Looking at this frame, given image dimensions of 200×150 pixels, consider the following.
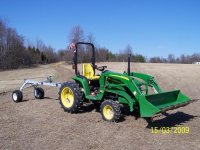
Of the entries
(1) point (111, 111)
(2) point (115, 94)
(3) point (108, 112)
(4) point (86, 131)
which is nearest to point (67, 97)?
(2) point (115, 94)

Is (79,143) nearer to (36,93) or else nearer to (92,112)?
(92,112)

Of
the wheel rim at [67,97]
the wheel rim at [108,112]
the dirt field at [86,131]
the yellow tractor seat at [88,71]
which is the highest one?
the yellow tractor seat at [88,71]

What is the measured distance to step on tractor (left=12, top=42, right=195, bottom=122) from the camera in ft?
26.9

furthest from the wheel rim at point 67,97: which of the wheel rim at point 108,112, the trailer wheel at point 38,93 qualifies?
the trailer wheel at point 38,93

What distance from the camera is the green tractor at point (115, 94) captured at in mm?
8203

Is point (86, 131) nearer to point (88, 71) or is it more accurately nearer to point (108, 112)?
point (108, 112)

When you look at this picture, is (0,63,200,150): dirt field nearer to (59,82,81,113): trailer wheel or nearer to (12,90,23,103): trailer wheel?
(59,82,81,113): trailer wheel

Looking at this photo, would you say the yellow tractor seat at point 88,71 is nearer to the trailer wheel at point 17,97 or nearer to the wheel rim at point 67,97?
the wheel rim at point 67,97

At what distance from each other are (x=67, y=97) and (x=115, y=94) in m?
1.83

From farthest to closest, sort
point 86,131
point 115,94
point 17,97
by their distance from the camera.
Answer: point 17,97 < point 115,94 < point 86,131

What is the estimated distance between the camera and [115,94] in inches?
358

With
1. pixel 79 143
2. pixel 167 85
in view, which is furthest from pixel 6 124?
pixel 167 85

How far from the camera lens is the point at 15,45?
62.0m

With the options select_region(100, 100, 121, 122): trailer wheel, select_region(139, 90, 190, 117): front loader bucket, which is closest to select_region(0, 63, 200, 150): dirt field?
select_region(100, 100, 121, 122): trailer wheel
